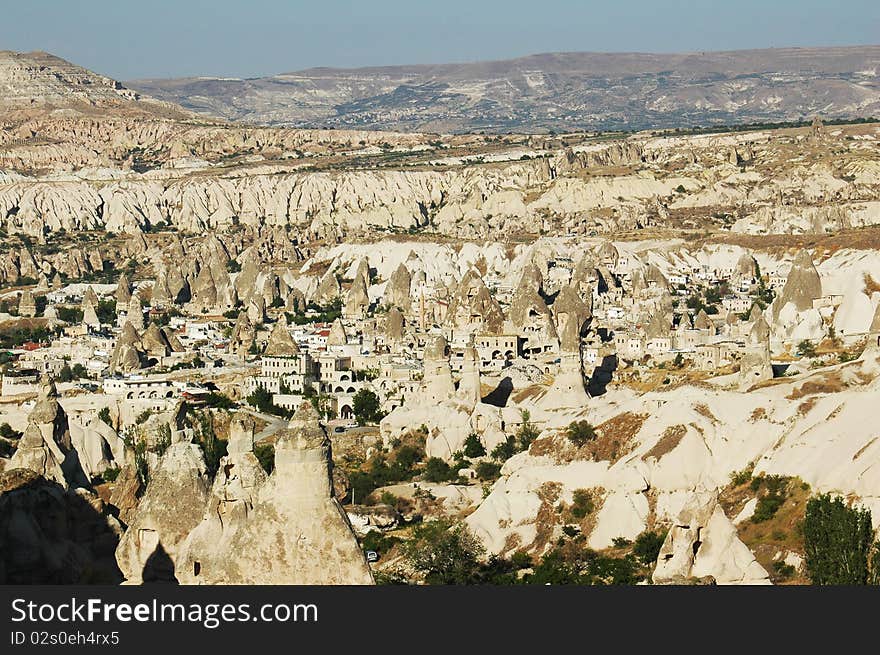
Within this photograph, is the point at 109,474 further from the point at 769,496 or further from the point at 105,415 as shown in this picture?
the point at 105,415

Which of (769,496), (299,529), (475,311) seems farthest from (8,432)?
(299,529)

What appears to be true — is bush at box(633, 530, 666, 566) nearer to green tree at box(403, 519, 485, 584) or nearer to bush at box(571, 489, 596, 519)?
bush at box(571, 489, 596, 519)

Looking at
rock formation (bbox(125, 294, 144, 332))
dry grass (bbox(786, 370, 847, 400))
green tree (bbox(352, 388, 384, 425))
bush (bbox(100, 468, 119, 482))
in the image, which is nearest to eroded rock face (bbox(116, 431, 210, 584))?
dry grass (bbox(786, 370, 847, 400))

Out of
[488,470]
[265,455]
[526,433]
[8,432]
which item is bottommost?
[8,432]

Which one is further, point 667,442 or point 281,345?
point 281,345

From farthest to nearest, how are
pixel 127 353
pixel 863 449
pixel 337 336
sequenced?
1. pixel 337 336
2. pixel 127 353
3. pixel 863 449

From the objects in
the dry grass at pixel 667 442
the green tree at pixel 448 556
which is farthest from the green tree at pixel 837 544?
the dry grass at pixel 667 442
